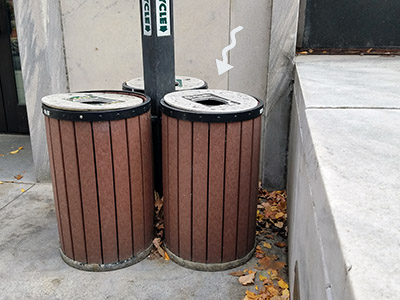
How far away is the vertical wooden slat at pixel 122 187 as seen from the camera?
2592 mm

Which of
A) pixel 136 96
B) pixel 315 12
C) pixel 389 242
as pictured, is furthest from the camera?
pixel 315 12

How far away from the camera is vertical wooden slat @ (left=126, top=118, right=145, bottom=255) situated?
2664 millimetres

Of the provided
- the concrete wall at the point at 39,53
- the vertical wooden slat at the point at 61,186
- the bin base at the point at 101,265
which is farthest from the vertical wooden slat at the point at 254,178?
the concrete wall at the point at 39,53

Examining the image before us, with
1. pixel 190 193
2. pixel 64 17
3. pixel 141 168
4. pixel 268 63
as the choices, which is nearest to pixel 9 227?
pixel 141 168

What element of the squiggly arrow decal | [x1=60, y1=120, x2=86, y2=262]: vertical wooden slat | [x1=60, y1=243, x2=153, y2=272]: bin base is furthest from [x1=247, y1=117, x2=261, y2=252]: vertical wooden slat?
the squiggly arrow decal

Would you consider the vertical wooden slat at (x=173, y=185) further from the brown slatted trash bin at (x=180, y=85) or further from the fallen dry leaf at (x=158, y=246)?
the brown slatted trash bin at (x=180, y=85)

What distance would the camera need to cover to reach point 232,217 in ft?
9.21

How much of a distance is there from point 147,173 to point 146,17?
1094 mm

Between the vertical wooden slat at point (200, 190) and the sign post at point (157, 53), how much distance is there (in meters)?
0.57

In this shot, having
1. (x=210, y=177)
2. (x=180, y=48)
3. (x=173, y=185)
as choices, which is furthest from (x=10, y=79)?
(x=210, y=177)

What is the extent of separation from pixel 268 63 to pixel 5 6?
3498mm

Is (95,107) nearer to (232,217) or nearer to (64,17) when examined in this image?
(232,217)

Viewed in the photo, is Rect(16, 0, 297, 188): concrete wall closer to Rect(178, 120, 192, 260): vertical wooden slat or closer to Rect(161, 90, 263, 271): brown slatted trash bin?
Rect(161, 90, 263, 271): brown slatted trash bin

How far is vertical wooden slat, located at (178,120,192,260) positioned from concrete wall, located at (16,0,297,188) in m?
1.58
